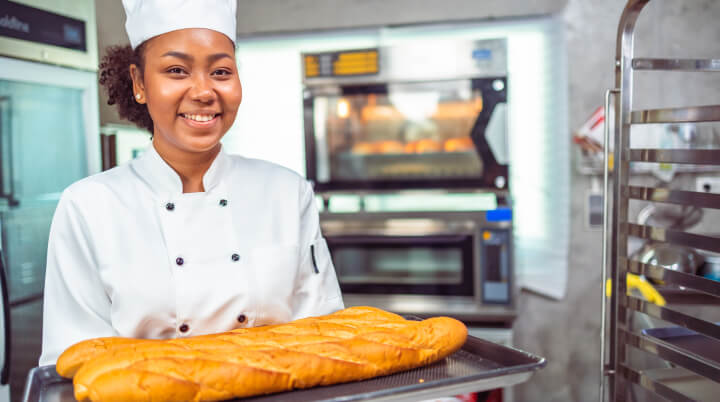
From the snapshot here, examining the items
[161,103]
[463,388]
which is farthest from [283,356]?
[161,103]

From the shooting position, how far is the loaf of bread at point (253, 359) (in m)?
0.97

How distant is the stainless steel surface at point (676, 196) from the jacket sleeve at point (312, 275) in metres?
0.88

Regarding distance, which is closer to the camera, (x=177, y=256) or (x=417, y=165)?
(x=177, y=256)

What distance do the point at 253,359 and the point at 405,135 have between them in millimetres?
2199

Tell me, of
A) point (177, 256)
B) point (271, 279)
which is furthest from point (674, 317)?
point (177, 256)

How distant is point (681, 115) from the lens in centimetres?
149

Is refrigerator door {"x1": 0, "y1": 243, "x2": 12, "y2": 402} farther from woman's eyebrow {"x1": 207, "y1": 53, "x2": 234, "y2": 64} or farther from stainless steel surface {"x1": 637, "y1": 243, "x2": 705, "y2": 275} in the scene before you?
stainless steel surface {"x1": 637, "y1": 243, "x2": 705, "y2": 275}

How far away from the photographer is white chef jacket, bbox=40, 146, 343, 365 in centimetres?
131

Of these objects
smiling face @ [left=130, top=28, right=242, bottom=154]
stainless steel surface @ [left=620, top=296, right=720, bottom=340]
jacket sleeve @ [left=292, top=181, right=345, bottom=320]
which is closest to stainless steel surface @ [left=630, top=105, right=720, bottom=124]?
stainless steel surface @ [left=620, top=296, right=720, bottom=340]

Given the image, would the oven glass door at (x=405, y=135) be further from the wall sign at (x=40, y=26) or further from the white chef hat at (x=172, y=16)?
the white chef hat at (x=172, y=16)

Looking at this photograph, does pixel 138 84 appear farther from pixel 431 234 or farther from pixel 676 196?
pixel 431 234

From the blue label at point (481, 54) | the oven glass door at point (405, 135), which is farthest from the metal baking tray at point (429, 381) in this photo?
the blue label at point (481, 54)

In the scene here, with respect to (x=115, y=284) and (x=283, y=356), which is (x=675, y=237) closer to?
(x=283, y=356)

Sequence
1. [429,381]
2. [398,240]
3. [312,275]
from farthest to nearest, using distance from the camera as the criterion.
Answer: [398,240]
[312,275]
[429,381]
